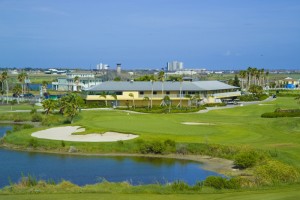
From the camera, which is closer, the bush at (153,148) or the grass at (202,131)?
the bush at (153,148)

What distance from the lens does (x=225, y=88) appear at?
4796 inches

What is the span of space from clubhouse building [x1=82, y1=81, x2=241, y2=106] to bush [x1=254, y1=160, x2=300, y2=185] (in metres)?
65.6

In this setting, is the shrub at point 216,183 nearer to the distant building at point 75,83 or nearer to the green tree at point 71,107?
the green tree at point 71,107

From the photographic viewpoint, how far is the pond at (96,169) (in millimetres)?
40781

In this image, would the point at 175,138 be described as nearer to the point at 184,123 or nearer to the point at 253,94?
the point at 184,123

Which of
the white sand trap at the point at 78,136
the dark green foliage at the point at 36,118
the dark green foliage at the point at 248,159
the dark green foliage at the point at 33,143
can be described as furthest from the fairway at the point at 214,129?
the dark green foliage at the point at 33,143

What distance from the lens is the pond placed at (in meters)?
40.8

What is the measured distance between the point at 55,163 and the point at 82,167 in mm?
3511

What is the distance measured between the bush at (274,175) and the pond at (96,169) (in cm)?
561

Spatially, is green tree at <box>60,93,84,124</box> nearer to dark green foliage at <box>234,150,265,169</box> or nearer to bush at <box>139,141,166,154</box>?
bush at <box>139,141,166,154</box>

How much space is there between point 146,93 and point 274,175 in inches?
2850

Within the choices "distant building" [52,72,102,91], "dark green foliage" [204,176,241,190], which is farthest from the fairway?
"distant building" [52,72,102,91]

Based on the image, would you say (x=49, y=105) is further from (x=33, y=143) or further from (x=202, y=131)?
(x=202, y=131)

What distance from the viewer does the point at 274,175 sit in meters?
35.0
